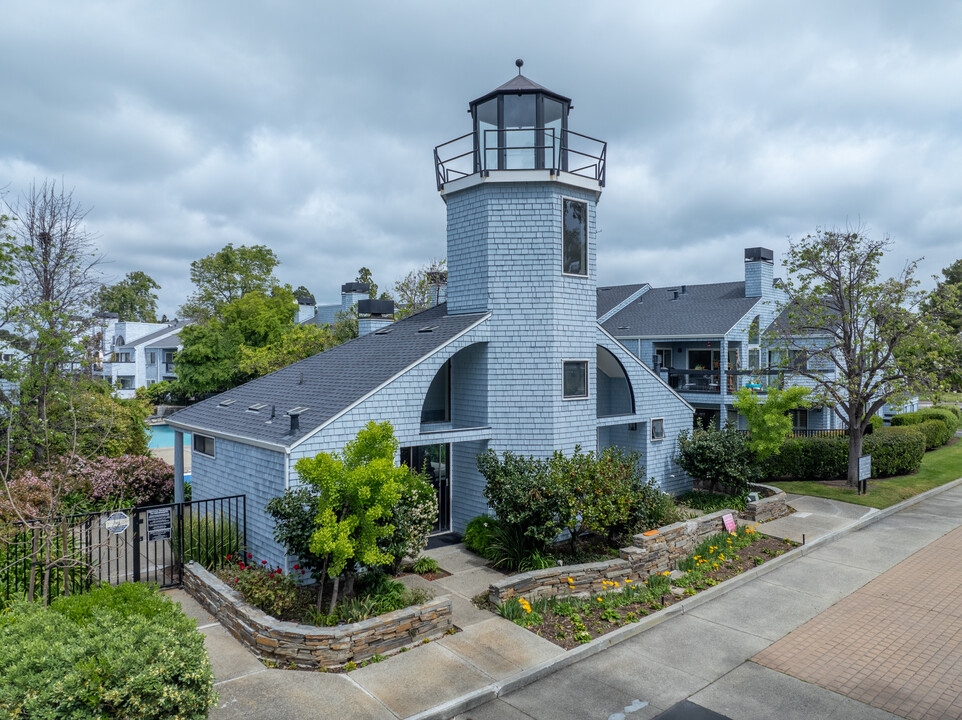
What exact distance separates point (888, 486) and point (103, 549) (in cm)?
2145

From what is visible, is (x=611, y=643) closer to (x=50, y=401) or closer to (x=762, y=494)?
(x=762, y=494)

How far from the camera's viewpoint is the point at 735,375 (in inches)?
1096

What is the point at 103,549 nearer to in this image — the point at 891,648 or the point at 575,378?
the point at 575,378

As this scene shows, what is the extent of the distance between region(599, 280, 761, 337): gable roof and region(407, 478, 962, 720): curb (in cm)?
1648

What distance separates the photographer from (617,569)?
1083cm

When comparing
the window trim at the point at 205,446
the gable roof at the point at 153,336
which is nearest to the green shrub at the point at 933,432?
the window trim at the point at 205,446

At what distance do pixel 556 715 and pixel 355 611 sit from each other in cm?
307

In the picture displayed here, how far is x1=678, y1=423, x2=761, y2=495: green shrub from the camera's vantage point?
15656mm

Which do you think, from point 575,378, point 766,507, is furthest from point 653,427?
point 575,378

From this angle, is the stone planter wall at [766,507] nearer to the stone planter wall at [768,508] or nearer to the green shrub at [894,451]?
the stone planter wall at [768,508]

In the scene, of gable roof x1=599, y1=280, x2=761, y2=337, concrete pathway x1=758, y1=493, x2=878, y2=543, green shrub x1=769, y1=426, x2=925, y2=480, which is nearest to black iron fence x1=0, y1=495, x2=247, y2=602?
concrete pathway x1=758, y1=493, x2=878, y2=543

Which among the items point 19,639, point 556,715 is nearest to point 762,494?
point 556,715

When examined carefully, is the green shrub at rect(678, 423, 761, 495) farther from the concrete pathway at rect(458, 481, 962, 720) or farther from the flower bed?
the concrete pathway at rect(458, 481, 962, 720)

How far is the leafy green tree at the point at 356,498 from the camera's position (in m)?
7.96
